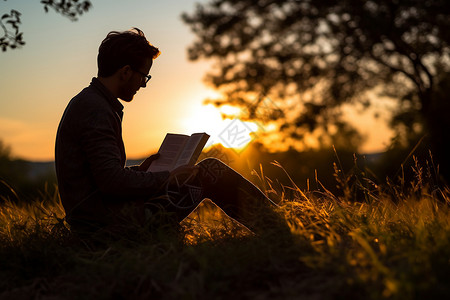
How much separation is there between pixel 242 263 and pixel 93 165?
1.21 meters

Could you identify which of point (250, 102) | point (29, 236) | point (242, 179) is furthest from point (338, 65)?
point (29, 236)

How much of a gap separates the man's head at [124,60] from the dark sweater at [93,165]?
0.18 metres

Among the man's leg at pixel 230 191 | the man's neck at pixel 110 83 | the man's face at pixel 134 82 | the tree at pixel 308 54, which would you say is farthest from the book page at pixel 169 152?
the tree at pixel 308 54

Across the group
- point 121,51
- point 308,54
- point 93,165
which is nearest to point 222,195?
point 93,165

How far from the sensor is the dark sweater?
3.22 m

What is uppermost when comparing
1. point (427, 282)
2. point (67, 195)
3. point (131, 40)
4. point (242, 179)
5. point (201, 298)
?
point (131, 40)

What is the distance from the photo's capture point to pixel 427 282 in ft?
7.35

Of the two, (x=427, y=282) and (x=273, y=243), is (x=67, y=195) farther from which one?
(x=427, y=282)

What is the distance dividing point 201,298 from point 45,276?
1282 millimetres

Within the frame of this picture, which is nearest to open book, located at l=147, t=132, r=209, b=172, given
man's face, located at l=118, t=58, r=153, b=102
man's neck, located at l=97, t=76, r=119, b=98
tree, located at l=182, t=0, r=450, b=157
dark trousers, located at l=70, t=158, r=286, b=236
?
dark trousers, located at l=70, t=158, r=286, b=236

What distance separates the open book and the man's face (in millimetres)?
424

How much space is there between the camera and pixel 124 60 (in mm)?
3592

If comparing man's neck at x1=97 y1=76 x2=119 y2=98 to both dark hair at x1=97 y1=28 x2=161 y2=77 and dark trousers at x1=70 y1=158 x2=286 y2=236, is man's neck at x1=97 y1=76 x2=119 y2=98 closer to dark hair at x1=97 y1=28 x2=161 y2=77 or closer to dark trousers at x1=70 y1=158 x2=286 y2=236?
dark hair at x1=97 y1=28 x2=161 y2=77

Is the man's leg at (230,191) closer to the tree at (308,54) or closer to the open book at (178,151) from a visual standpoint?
the open book at (178,151)
